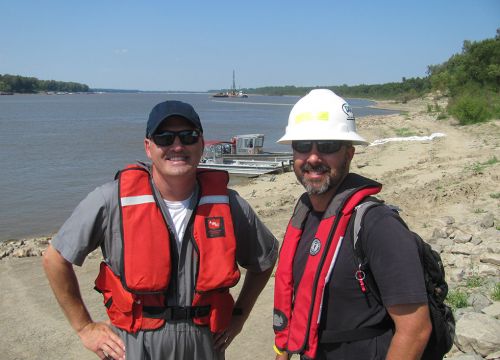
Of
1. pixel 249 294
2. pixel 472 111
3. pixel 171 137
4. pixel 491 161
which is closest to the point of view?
pixel 171 137

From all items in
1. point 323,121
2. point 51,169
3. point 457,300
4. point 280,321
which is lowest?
point 51,169

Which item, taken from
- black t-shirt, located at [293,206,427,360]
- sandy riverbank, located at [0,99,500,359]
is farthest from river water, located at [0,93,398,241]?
black t-shirt, located at [293,206,427,360]

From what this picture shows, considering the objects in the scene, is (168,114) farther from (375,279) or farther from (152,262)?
(375,279)

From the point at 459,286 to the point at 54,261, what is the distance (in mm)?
4850

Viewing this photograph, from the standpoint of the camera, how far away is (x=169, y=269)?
2479 millimetres

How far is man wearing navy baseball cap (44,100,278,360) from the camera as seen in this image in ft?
8.10

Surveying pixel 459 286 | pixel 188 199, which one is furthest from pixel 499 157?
pixel 188 199

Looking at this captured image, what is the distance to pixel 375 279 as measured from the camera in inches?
78.7

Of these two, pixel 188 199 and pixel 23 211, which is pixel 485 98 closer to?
pixel 23 211

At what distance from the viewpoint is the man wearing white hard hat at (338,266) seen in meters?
1.95

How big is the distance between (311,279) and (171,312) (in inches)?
30.8

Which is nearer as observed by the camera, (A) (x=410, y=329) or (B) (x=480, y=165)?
(A) (x=410, y=329)

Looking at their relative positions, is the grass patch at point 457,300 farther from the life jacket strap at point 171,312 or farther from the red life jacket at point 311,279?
the life jacket strap at point 171,312

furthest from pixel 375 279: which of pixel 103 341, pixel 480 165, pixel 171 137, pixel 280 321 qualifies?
pixel 480 165
